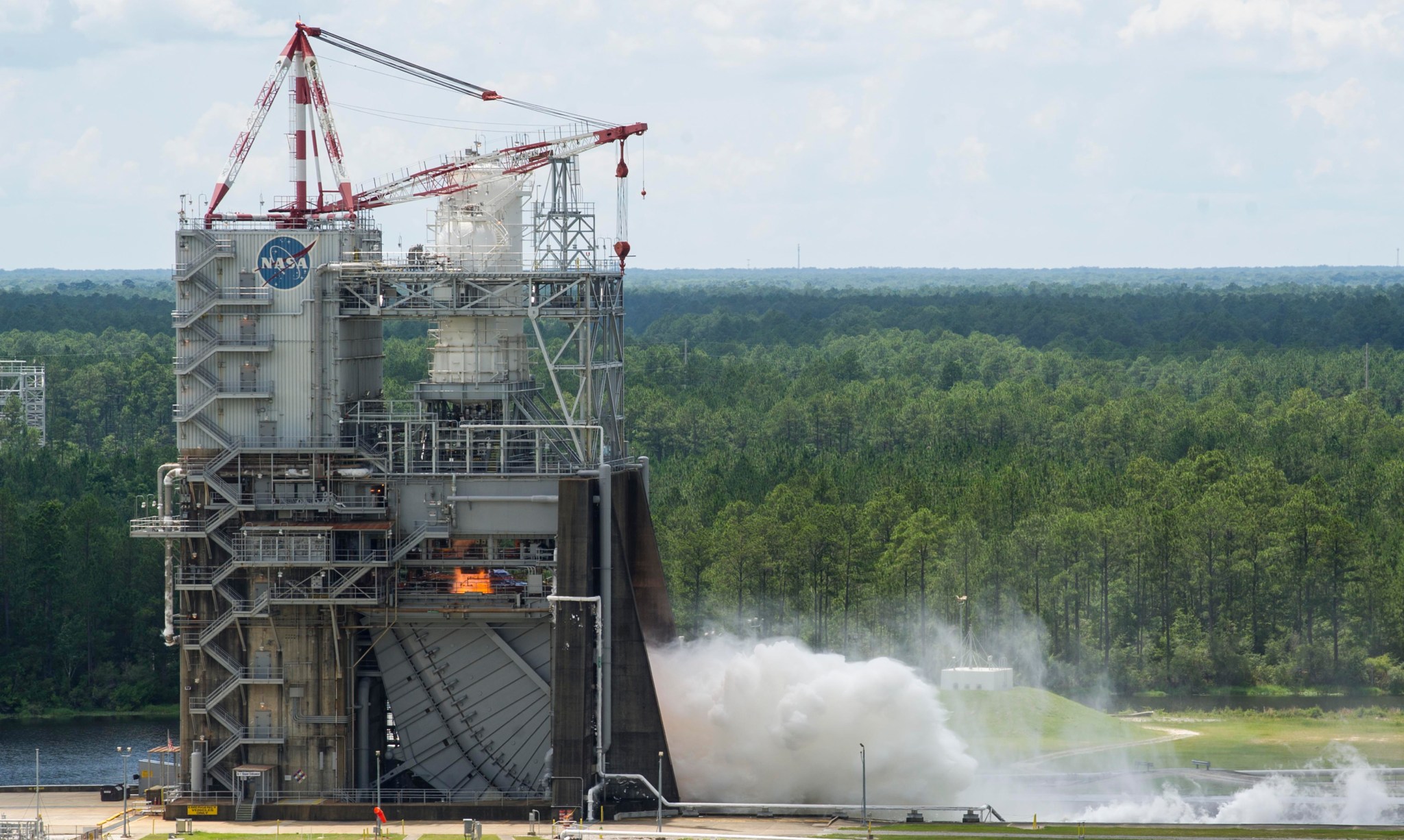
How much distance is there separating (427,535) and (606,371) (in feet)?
28.1

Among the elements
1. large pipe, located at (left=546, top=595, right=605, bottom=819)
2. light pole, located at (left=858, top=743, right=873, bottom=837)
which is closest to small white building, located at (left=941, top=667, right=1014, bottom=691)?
light pole, located at (left=858, top=743, right=873, bottom=837)

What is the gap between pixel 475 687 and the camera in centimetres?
7681

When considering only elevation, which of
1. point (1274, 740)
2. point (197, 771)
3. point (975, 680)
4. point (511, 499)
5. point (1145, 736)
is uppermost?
point (511, 499)

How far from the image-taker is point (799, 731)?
7656 cm

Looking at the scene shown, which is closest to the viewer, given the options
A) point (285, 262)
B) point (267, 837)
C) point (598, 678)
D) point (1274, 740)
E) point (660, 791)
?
point (267, 837)

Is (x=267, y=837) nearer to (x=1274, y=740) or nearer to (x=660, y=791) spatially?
(x=660, y=791)

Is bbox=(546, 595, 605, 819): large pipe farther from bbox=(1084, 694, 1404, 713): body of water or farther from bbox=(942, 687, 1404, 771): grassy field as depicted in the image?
bbox=(1084, 694, 1404, 713): body of water

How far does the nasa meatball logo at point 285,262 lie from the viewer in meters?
75.9

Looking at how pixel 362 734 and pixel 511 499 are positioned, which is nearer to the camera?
pixel 511 499

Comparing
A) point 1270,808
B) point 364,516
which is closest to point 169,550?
point 364,516

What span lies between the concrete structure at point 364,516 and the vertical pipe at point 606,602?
91 cm

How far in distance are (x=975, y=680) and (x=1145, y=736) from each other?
31.6 ft

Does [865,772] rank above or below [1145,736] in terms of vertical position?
above

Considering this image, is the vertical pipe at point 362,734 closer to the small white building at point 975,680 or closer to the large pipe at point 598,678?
the large pipe at point 598,678
